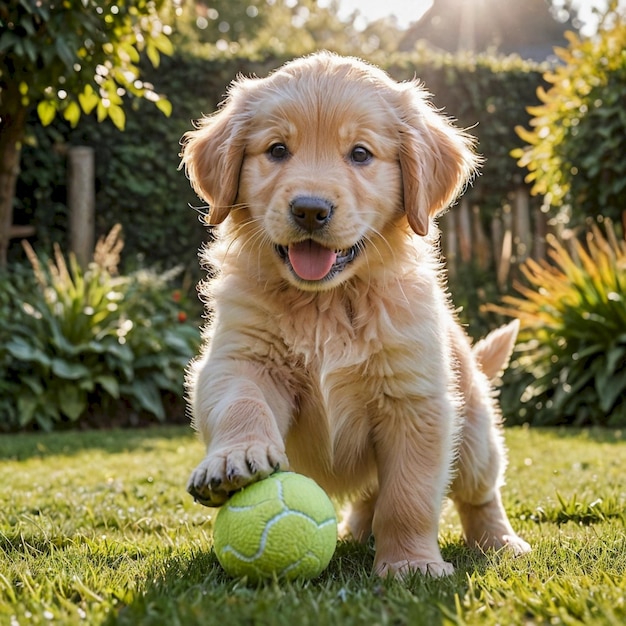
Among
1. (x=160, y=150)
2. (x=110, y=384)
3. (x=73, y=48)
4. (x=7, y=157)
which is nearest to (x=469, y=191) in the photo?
(x=160, y=150)

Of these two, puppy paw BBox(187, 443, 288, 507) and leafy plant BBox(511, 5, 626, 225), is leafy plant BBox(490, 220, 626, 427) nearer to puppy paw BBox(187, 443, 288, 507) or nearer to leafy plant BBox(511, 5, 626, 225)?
leafy plant BBox(511, 5, 626, 225)

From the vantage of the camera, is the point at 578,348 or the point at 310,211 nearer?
the point at 310,211

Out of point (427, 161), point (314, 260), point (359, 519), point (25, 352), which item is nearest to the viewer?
point (314, 260)

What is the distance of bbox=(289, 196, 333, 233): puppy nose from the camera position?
8.11 feet

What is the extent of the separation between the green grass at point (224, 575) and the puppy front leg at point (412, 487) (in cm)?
12

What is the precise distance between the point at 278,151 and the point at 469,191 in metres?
7.91

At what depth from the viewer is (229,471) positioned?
6.99ft

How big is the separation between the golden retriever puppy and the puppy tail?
0.60 metres

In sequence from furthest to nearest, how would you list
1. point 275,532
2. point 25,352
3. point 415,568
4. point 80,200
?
1. point 80,200
2. point 25,352
3. point 415,568
4. point 275,532

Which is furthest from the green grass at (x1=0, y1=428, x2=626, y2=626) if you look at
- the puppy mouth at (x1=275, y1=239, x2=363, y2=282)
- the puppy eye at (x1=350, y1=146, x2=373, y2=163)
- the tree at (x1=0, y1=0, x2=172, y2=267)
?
the tree at (x1=0, y1=0, x2=172, y2=267)

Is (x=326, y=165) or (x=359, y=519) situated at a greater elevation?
(x=326, y=165)

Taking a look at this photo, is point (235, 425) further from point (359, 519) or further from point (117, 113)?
point (117, 113)

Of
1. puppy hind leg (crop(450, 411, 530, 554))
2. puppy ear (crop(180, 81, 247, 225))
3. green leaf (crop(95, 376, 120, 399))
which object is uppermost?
puppy ear (crop(180, 81, 247, 225))

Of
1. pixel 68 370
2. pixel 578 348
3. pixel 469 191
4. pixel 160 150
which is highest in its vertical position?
pixel 160 150
